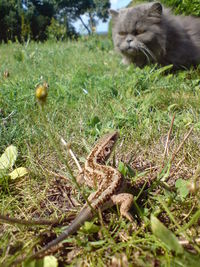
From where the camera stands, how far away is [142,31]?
206 inches

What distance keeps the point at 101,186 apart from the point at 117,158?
554 mm

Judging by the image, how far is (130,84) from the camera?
3756mm

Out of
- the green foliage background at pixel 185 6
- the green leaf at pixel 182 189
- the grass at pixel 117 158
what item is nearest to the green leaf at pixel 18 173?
the grass at pixel 117 158

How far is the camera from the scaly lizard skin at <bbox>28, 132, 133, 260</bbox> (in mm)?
1423

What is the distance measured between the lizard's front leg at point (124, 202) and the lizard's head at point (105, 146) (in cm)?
44

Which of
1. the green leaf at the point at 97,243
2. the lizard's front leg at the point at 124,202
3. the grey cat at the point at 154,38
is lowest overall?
the green leaf at the point at 97,243

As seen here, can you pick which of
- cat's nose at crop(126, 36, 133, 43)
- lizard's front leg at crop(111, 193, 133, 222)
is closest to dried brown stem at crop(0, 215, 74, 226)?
lizard's front leg at crop(111, 193, 133, 222)

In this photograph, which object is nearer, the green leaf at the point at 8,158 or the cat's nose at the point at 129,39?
the green leaf at the point at 8,158

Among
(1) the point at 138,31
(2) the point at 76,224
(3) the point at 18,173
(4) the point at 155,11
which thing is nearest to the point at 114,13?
(1) the point at 138,31

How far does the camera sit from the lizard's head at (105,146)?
79.2 inches

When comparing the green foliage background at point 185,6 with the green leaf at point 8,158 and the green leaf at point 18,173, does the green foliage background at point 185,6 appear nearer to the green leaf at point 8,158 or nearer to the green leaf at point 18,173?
the green leaf at point 8,158

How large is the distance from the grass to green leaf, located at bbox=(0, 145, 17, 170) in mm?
107

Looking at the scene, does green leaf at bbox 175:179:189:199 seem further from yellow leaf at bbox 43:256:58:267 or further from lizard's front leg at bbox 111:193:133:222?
yellow leaf at bbox 43:256:58:267

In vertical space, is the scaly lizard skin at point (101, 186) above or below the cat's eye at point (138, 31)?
below
